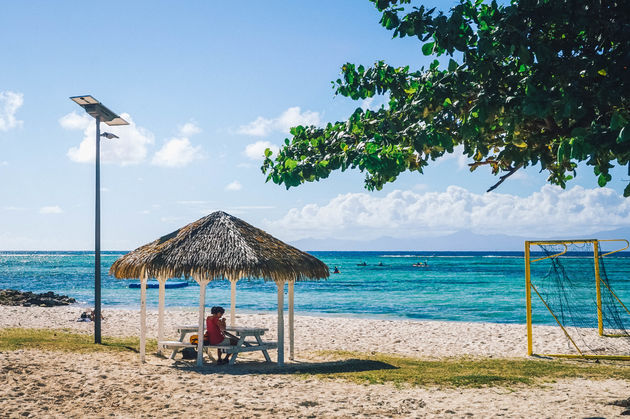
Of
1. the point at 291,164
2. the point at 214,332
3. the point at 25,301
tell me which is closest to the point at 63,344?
the point at 214,332

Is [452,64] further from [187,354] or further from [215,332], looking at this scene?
[187,354]

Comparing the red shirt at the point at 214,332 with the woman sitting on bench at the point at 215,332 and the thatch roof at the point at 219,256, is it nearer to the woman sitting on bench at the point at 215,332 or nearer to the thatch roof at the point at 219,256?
the woman sitting on bench at the point at 215,332

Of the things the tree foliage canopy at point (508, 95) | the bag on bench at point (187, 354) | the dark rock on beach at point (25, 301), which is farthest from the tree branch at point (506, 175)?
the dark rock on beach at point (25, 301)

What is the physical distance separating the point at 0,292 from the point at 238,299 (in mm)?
12569

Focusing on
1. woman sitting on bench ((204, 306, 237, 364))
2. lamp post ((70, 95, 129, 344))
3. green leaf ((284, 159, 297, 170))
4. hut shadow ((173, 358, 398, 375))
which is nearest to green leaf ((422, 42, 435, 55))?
green leaf ((284, 159, 297, 170))

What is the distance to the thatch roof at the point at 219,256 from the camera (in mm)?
9148

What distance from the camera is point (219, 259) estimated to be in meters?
9.22

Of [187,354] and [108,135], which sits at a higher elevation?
[108,135]

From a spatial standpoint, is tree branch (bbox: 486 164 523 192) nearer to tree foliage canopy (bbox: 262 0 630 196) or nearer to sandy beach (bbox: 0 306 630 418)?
tree foliage canopy (bbox: 262 0 630 196)

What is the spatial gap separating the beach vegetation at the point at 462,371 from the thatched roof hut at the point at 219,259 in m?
1.37

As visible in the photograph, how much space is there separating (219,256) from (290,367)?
2204 millimetres

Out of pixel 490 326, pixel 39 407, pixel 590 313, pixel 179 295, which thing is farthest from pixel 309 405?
pixel 179 295

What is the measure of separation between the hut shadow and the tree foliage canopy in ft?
11.8

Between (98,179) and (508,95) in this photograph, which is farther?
(98,179)
